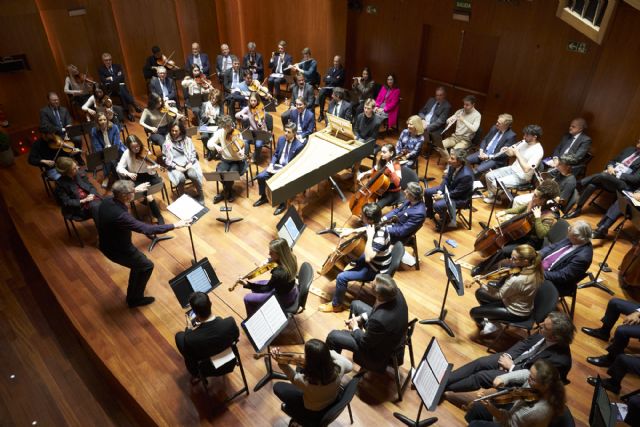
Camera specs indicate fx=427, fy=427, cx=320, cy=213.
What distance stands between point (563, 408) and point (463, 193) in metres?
3.26

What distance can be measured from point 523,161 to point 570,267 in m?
2.45

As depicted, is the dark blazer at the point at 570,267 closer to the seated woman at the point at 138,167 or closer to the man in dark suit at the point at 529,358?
the man in dark suit at the point at 529,358

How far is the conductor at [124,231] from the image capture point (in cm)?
418

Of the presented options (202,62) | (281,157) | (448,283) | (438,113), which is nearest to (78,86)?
(202,62)

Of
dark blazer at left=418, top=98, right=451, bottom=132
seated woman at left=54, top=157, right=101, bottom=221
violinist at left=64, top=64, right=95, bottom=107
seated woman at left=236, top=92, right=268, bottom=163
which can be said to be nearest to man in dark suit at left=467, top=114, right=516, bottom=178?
dark blazer at left=418, top=98, right=451, bottom=132

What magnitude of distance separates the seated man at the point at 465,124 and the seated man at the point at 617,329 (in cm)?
347

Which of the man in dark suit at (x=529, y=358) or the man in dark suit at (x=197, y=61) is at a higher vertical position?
the man in dark suit at (x=197, y=61)

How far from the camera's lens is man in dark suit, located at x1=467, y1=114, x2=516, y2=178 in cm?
640

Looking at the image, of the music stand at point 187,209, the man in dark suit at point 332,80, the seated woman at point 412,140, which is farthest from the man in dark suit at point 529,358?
the man in dark suit at point 332,80

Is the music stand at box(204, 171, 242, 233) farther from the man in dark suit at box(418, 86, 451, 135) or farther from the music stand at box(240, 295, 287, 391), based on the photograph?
the man in dark suit at box(418, 86, 451, 135)

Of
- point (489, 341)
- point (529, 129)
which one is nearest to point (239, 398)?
A: point (489, 341)

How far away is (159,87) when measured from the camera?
8391 mm

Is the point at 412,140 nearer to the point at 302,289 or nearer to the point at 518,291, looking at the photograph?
the point at 518,291

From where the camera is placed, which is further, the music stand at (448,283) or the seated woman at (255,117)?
the seated woman at (255,117)
